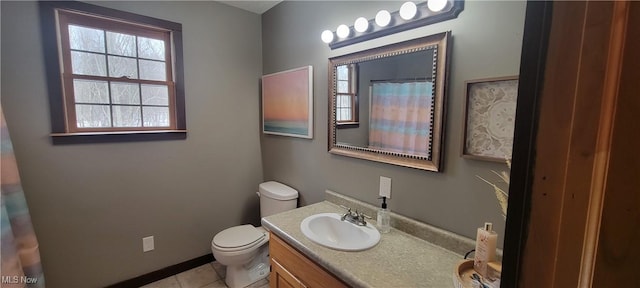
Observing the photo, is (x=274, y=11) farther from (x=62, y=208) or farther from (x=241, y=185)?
(x=62, y=208)

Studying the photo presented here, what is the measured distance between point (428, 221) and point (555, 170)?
1083 mm

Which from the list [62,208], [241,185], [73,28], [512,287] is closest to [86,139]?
[62,208]

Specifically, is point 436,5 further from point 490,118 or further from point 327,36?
point 327,36

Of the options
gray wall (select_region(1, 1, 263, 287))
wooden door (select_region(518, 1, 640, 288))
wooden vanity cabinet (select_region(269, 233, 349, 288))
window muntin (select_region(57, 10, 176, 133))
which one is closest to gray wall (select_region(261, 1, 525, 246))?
gray wall (select_region(1, 1, 263, 287))

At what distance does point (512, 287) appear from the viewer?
40cm

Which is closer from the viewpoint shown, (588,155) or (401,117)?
(588,155)

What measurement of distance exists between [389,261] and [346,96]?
0.99 m

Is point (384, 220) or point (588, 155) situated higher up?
point (588, 155)

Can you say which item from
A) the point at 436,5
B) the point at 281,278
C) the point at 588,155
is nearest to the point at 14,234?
the point at 281,278

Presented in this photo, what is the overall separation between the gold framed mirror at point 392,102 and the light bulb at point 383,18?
0.12 meters

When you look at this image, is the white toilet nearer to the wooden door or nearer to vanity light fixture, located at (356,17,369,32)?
vanity light fixture, located at (356,17,369,32)

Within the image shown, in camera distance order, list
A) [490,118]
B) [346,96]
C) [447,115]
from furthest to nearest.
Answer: [346,96] → [447,115] → [490,118]

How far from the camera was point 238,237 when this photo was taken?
6.74ft

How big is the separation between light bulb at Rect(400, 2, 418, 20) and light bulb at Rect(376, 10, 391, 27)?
9 centimetres
